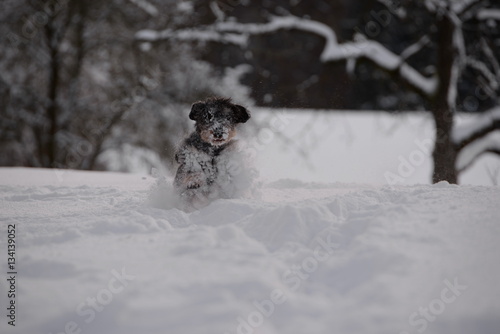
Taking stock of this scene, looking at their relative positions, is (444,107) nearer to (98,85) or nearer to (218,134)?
(218,134)

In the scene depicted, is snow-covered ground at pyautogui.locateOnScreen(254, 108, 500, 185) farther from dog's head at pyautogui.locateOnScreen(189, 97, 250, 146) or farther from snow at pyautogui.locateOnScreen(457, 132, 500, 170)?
dog's head at pyautogui.locateOnScreen(189, 97, 250, 146)

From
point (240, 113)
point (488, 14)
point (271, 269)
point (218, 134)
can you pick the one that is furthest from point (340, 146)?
point (271, 269)

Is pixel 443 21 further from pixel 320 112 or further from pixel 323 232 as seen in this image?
pixel 323 232

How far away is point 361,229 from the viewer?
2.76m

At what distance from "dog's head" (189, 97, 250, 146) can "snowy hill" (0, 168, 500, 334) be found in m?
0.90

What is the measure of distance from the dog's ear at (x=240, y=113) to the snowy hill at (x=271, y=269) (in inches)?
52.2

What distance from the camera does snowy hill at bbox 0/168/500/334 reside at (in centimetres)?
193

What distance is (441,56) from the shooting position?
26.8 ft

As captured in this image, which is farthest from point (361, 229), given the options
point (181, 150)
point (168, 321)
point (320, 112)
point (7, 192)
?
point (320, 112)

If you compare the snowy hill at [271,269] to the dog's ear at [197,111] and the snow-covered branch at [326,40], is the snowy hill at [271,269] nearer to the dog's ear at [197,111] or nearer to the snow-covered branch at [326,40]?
the dog's ear at [197,111]

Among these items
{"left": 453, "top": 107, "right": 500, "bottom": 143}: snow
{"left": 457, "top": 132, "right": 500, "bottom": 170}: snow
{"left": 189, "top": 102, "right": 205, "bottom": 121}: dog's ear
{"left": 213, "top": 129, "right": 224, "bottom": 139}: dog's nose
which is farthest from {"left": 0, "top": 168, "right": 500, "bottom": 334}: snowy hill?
{"left": 457, "top": 132, "right": 500, "bottom": 170}: snow

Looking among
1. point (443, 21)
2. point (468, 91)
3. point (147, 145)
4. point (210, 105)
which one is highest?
point (443, 21)

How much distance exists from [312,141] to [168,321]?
813cm

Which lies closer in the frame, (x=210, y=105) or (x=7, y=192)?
(x=210, y=105)
